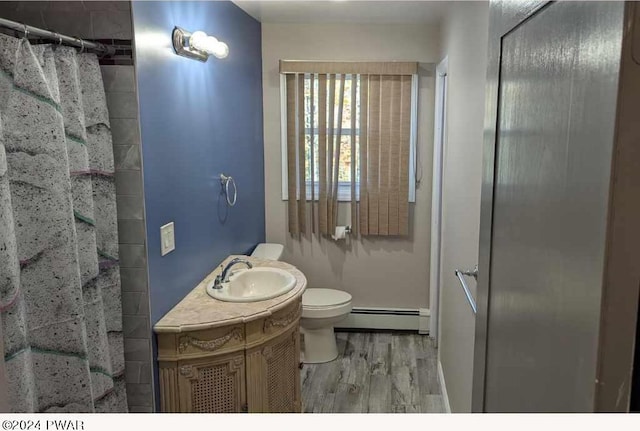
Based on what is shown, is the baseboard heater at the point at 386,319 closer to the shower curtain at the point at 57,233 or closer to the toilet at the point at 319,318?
the toilet at the point at 319,318

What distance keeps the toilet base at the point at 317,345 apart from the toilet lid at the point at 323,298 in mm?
180

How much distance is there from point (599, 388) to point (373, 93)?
326 centimetres

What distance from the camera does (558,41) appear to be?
822mm

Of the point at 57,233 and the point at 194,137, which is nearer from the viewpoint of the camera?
the point at 57,233

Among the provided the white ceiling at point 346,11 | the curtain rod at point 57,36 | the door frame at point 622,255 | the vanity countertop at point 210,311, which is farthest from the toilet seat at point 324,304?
the door frame at point 622,255

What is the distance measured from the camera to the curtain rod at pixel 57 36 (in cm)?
151

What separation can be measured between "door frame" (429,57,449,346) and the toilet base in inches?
30.9

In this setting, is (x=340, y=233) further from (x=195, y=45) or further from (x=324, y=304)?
(x=195, y=45)

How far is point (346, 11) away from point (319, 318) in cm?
198

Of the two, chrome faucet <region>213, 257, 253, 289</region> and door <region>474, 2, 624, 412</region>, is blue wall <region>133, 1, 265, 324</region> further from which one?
door <region>474, 2, 624, 412</region>

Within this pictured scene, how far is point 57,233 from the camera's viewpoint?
1.66 metres

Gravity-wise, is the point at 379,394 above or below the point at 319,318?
below

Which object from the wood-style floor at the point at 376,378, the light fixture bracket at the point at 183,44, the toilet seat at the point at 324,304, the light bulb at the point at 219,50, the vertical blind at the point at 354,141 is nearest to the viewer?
the light fixture bracket at the point at 183,44

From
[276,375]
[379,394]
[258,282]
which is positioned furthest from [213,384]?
[379,394]
